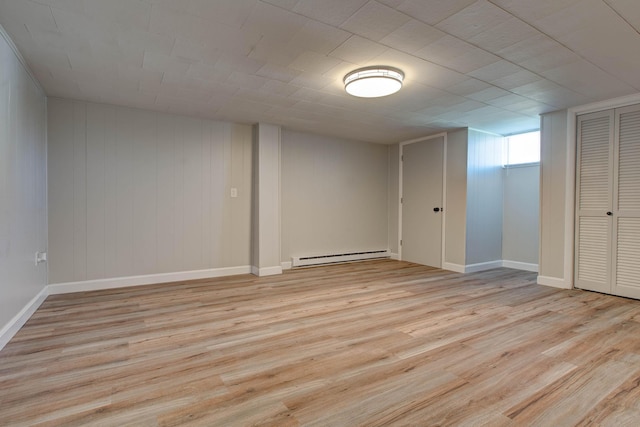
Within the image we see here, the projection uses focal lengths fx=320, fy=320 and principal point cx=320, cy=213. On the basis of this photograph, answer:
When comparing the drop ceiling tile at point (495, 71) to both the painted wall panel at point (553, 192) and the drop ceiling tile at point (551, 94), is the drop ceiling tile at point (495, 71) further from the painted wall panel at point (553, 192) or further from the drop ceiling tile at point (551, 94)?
the painted wall panel at point (553, 192)

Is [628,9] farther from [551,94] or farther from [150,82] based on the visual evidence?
[150,82]

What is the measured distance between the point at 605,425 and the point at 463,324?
1.29m

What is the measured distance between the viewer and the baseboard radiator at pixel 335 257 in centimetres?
545

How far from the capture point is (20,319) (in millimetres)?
2664

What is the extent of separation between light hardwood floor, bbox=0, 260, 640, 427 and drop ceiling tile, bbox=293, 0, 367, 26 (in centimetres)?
228

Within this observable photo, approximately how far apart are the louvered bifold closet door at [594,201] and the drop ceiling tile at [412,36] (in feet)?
9.50

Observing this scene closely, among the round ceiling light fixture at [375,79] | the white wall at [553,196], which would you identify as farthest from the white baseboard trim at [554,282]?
the round ceiling light fixture at [375,79]

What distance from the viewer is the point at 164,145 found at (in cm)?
432

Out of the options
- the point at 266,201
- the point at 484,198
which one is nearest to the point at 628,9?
the point at 484,198

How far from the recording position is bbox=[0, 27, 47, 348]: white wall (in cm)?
235

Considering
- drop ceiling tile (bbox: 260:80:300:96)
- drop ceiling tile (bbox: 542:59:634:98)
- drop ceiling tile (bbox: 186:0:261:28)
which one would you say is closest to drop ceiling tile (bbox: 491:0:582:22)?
drop ceiling tile (bbox: 542:59:634:98)

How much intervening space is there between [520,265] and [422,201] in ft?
6.21

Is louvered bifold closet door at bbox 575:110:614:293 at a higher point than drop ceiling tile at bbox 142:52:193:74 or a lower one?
lower

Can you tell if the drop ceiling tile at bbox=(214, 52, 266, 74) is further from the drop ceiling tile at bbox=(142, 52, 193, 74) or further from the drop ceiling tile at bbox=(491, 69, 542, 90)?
the drop ceiling tile at bbox=(491, 69, 542, 90)
